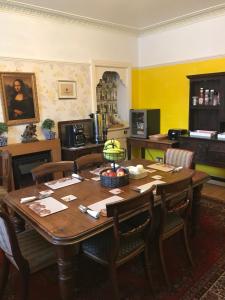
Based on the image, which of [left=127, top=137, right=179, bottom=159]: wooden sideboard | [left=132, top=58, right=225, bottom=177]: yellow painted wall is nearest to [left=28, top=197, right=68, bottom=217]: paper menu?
[left=127, top=137, right=179, bottom=159]: wooden sideboard

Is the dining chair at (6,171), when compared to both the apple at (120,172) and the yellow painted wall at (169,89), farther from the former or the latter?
the yellow painted wall at (169,89)

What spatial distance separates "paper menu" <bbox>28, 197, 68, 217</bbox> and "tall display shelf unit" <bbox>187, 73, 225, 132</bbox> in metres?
3.05

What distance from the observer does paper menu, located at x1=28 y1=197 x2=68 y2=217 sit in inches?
68.1

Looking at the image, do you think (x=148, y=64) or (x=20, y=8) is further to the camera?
(x=148, y=64)

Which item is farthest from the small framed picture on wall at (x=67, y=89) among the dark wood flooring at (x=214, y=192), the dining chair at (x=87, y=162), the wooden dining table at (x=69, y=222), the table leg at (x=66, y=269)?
the table leg at (x=66, y=269)

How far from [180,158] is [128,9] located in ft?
7.71

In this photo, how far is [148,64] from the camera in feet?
16.3

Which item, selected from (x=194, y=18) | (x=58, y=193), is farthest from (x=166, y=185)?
(x=194, y=18)

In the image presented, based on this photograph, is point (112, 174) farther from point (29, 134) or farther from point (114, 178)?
point (29, 134)

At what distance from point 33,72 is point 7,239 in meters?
2.82

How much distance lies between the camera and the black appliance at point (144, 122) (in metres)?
4.64

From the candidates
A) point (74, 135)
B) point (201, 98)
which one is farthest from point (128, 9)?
point (74, 135)

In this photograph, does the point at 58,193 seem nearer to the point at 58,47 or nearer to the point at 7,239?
the point at 7,239

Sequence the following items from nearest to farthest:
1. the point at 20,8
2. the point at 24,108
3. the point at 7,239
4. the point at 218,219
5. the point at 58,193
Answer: the point at 7,239
the point at 58,193
the point at 218,219
the point at 20,8
the point at 24,108
